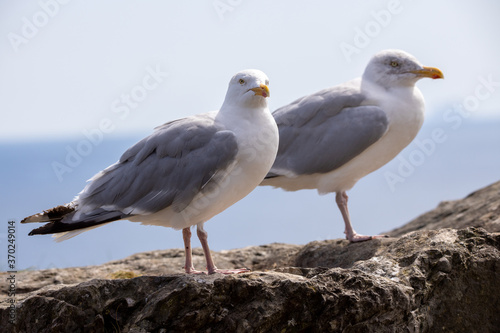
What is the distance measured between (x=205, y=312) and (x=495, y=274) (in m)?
2.80

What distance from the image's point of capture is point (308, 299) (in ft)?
16.2

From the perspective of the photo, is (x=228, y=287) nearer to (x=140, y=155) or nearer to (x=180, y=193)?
(x=180, y=193)

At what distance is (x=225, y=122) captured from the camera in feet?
20.7

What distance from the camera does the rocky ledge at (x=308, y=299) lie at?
4824 mm

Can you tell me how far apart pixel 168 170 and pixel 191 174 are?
0.28 meters

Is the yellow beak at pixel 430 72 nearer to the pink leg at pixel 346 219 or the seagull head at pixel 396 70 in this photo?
the seagull head at pixel 396 70

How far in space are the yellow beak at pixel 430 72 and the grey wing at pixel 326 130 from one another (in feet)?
2.82

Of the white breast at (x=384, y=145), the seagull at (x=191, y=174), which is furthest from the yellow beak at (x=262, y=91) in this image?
the white breast at (x=384, y=145)

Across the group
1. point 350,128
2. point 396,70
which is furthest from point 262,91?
point 396,70

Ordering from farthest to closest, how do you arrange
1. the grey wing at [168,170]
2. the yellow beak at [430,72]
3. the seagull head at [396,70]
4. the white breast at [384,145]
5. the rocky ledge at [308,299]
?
1. the seagull head at [396,70]
2. the yellow beak at [430,72]
3. the white breast at [384,145]
4. the grey wing at [168,170]
5. the rocky ledge at [308,299]

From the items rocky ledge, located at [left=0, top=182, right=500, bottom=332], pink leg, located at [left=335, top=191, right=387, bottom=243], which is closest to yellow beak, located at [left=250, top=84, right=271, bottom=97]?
rocky ledge, located at [left=0, top=182, right=500, bottom=332]

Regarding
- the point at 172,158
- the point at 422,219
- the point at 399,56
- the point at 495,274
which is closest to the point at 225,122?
the point at 172,158

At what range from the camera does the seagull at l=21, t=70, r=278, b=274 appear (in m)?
6.12

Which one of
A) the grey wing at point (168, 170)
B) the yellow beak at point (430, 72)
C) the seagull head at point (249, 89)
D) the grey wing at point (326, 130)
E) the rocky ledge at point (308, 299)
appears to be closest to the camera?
the rocky ledge at point (308, 299)
